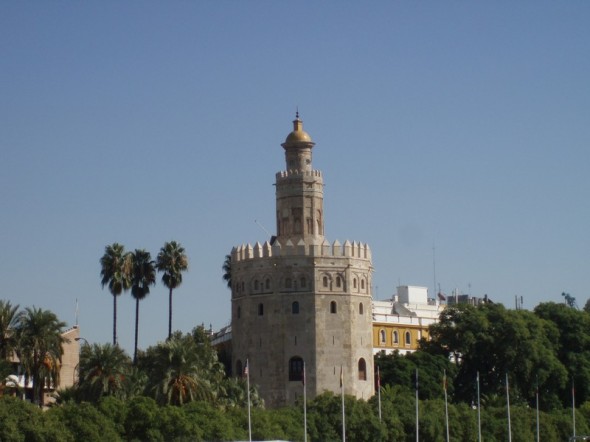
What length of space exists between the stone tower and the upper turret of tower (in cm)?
22

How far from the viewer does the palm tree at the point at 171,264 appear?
95688mm

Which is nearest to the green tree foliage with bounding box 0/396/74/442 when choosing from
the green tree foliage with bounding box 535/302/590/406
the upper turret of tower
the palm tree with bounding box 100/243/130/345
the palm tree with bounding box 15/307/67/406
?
the palm tree with bounding box 15/307/67/406

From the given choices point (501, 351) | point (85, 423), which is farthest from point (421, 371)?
point (85, 423)

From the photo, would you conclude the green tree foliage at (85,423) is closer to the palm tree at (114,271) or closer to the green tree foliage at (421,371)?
the palm tree at (114,271)

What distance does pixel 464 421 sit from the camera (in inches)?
3317

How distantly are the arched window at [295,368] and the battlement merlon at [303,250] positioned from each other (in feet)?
23.6

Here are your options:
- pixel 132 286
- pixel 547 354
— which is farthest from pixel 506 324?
pixel 132 286

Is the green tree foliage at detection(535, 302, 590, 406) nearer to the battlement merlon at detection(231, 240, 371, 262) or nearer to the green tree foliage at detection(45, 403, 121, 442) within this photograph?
the battlement merlon at detection(231, 240, 371, 262)

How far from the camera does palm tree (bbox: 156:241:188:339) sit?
95.7 m

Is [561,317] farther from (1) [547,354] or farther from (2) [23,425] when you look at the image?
(2) [23,425]

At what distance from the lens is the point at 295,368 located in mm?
96312

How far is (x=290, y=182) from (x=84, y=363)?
29.9 metres

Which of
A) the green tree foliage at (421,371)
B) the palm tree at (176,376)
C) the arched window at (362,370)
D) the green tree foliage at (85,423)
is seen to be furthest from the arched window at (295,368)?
the green tree foliage at (85,423)

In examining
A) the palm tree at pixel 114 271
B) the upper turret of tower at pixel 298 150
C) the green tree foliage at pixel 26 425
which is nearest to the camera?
the green tree foliage at pixel 26 425
